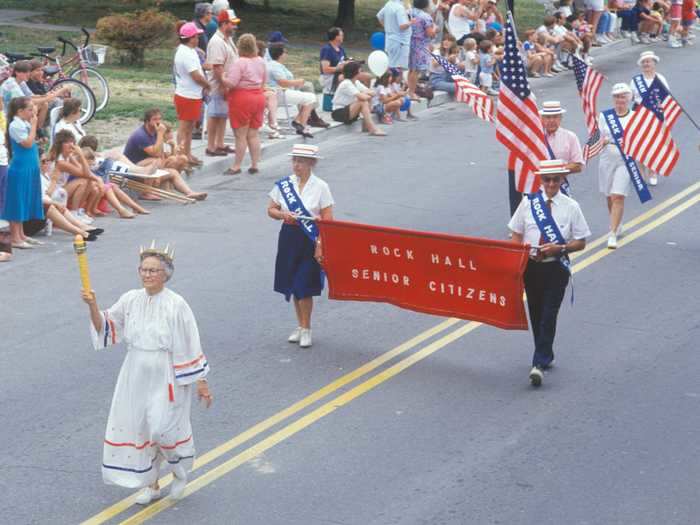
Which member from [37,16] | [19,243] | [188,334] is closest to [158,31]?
[37,16]

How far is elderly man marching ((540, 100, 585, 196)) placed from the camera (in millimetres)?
14922

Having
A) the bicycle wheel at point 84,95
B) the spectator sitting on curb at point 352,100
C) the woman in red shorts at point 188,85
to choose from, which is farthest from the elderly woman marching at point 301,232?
the spectator sitting on curb at point 352,100

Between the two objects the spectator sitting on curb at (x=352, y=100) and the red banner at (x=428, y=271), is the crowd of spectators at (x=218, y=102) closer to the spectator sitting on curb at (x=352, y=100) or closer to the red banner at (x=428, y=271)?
the spectator sitting on curb at (x=352, y=100)

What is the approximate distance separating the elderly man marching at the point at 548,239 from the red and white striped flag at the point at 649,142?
4814 mm

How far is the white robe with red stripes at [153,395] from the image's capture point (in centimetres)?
905

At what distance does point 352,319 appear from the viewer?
1330cm

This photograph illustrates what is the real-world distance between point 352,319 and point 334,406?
2.35 metres

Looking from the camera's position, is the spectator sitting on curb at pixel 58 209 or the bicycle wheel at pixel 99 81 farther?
the bicycle wheel at pixel 99 81

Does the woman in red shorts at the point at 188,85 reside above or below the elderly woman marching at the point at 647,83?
below

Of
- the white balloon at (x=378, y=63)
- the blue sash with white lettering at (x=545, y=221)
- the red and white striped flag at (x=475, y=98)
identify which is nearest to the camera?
the blue sash with white lettering at (x=545, y=221)

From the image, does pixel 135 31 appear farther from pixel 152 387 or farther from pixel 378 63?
pixel 152 387

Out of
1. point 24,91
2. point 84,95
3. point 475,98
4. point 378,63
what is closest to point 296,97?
point 378,63

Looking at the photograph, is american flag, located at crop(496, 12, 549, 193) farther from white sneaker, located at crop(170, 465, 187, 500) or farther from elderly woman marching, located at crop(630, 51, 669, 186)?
white sneaker, located at crop(170, 465, 187, 500)

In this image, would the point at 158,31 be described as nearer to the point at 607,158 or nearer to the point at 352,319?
the point at 607,158
